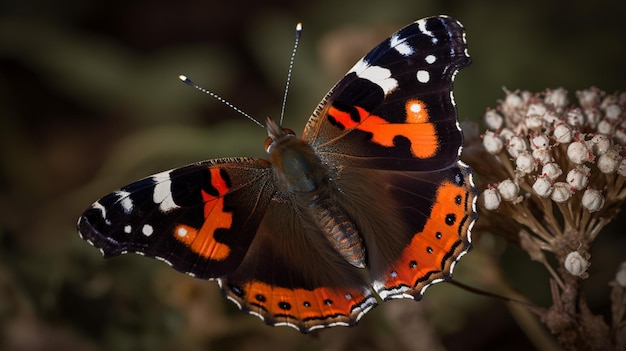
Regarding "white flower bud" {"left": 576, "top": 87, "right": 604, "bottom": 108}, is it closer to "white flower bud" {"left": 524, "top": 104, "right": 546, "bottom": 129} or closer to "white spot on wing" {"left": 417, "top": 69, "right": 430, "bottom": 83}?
"white flower bud" {"left": 524, "top": 104, "right": 546, "bottom": 129}

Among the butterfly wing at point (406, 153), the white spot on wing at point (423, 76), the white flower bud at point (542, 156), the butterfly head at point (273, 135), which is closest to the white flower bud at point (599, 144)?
the white flower bud at point (542, 156)

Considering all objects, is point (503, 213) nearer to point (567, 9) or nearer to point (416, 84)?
point (416, 84)

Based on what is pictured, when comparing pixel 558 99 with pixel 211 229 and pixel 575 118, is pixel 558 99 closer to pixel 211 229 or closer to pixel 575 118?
pixel 575 118

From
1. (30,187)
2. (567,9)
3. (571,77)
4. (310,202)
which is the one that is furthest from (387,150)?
(30,187)

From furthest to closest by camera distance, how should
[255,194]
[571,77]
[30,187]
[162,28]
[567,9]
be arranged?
1. [162,28]
2. [30,187]
3. [567,9]
4. [571,77]
5. [255,194]

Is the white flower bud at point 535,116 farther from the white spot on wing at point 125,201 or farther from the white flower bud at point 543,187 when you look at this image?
the white spot on wing at point 125,201

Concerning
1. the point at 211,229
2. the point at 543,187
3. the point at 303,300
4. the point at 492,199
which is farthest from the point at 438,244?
the point at 211,229
